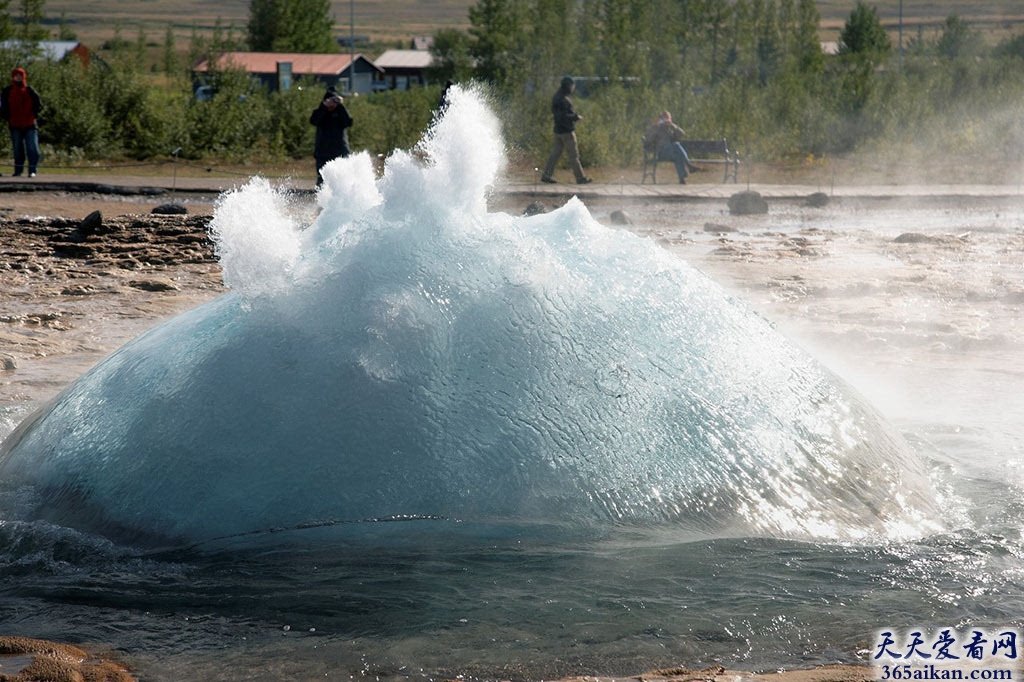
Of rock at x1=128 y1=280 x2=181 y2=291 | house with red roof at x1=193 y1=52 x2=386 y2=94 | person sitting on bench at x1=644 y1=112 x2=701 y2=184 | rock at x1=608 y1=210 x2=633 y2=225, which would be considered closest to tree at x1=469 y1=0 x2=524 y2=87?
person sitting on bench at x1=644 y1=112 x2=701 y2=184

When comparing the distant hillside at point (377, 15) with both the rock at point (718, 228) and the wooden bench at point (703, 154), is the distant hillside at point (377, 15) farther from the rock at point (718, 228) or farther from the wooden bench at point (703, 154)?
the rock at point (718, 228)

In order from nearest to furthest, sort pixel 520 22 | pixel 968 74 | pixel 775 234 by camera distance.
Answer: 1. pixel 775 234
2. pixel 968 74
3. pixel 520 22

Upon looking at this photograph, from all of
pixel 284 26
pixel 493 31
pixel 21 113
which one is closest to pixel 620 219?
pixel 21 113

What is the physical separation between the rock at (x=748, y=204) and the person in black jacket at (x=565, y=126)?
262 cm

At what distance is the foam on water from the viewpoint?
139 inches

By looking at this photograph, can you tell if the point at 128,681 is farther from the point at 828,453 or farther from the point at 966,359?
the point at 966,359

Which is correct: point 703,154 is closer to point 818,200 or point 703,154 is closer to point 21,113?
point 818,200

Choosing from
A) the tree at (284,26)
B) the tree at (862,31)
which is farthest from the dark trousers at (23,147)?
the tree at (284,26)

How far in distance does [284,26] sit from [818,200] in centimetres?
4876

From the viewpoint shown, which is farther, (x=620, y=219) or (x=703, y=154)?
(x=703, y=154)

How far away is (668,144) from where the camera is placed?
63.0 feet

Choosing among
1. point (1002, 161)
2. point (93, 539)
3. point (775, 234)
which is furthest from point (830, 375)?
point (1002, 161)

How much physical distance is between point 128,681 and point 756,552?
73.1 inches

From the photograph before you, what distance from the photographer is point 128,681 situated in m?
3.10
